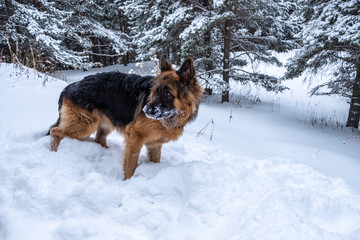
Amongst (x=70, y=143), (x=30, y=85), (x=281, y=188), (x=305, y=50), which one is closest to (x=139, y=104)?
(x=70, y=143)

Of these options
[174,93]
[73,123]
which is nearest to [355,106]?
[174,93]

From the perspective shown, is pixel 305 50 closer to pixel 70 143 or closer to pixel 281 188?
pixel 281 188

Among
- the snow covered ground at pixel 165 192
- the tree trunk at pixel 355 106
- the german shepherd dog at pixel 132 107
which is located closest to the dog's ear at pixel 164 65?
the german shepherd dog at pixel 132 107

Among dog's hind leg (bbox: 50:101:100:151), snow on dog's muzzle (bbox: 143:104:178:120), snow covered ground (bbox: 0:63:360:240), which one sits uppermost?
snow on dog's muzzle (bbox: 143:104:178:120)

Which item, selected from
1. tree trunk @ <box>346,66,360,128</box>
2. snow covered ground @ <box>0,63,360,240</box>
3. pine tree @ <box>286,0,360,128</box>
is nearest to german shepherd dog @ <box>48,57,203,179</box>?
snow covered ground @ <box>0,63,360,240</box>

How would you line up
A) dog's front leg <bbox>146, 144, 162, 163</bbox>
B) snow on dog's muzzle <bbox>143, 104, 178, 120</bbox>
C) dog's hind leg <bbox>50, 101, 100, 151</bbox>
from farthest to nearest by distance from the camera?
dog's front leg <bbox>146, 144, 162, 163</bbox>, dog's hind leg <bbox>50, 101, 100, 151</bbox>, snow on dog's muzzle <bbox>143, 104, 178, 120</bbox>

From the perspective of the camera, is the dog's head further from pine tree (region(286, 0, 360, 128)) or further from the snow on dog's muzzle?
pine tree (region(286, 0, 360, 128))

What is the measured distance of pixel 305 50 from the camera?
6.59 metres

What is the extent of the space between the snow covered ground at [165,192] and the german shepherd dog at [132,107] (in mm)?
241

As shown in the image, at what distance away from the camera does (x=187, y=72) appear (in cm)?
277

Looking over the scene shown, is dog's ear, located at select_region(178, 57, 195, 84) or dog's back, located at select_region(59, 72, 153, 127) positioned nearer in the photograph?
dog's ear, located at select_region(178, 57, 195, 84)

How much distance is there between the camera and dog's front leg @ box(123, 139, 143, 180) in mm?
2826

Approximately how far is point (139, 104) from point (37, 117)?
1958mm

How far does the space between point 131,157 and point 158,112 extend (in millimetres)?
757
